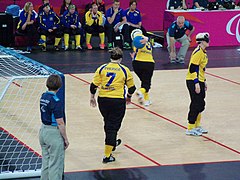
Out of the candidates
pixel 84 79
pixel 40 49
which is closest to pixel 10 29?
pixel 40 49

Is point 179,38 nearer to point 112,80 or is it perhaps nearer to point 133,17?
point 133,17

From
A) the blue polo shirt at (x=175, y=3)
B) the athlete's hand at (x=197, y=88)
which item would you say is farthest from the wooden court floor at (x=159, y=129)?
the blue polo shirt at (x=175, y=3)

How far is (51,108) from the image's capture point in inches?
375

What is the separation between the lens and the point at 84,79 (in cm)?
1902

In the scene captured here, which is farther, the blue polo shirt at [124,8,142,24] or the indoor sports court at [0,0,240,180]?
the blue polo shirt at [124,8,142,24]

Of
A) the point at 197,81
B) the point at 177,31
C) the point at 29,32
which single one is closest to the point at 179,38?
the point at 177,31

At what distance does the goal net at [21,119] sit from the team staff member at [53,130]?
1.42 m

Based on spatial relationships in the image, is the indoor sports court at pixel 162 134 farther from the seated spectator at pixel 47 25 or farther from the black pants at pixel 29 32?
the black pants at pixel 29 32

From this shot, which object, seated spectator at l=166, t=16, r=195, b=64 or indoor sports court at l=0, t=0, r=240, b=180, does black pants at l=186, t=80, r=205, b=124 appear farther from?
seated spectator at l=166, t=16, r=195, b=64

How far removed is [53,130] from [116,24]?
15.1 meters

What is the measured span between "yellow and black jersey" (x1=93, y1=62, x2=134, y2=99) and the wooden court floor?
1246 millimetres

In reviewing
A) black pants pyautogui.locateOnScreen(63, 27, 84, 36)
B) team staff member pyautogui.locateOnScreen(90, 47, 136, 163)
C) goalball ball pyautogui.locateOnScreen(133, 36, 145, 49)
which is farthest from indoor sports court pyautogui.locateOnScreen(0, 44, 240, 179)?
black pants pyautogui.locateOnScreen(63, 27, 84, 36)

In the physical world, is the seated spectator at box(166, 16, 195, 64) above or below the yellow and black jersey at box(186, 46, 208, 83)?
below

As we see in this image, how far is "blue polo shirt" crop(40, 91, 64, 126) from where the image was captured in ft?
31.1
